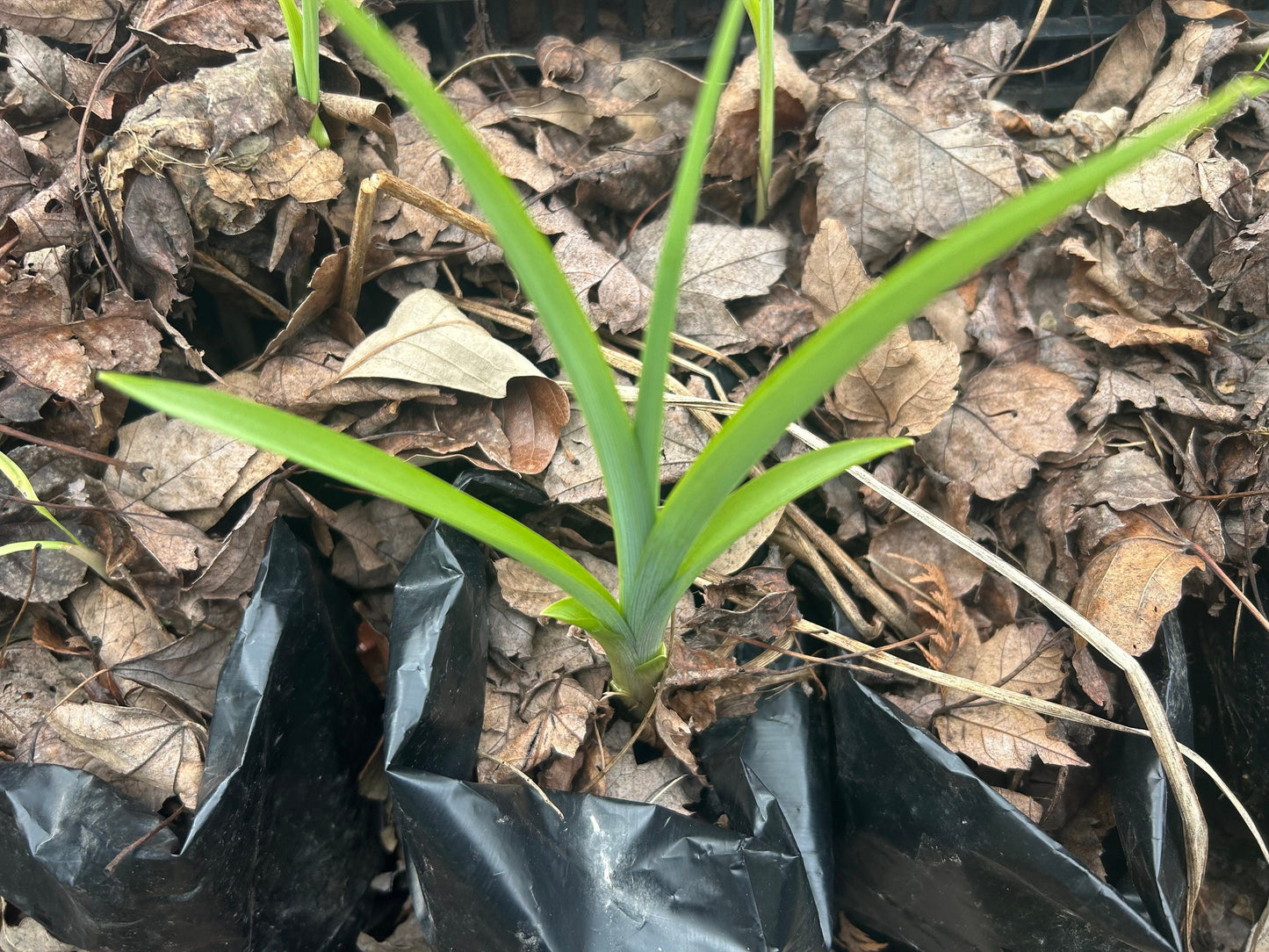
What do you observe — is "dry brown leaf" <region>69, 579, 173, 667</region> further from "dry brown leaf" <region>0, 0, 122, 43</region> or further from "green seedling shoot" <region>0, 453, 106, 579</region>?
"dry brown leaf" <region>0, 0, 122, 43</region>

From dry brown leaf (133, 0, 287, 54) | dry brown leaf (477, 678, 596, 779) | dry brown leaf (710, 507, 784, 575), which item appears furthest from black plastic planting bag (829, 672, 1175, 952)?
dry brown leaf (133, 0, 287, 54)

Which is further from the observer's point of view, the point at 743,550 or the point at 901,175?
the point at 901,175

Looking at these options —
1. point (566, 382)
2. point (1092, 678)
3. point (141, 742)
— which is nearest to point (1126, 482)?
point (1092, 678)

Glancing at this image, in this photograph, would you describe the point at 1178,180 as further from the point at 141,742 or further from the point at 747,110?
the point at 141,742

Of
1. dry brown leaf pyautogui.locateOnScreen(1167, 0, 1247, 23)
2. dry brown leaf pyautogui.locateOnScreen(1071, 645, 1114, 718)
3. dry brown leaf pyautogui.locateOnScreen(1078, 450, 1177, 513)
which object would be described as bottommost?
dry brown leaf pyautogui.locateOnScreen(1071, 645, 1114, 718)

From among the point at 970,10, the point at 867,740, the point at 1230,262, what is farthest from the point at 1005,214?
the point at 970,10

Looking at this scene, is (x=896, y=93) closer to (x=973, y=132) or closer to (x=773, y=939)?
(x=973, y=132)
